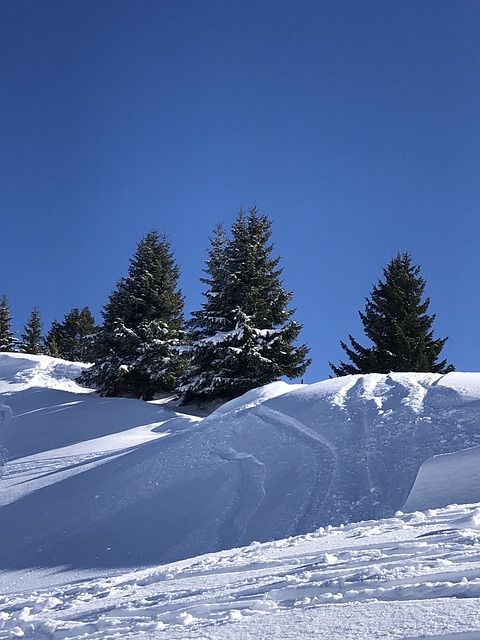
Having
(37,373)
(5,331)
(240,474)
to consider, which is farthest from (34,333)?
(240,474)

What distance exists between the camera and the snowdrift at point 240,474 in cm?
696

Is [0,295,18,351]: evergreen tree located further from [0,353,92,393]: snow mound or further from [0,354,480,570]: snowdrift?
[0,354,480,570]: snowdrift

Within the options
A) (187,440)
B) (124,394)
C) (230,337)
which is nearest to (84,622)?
(187,440)

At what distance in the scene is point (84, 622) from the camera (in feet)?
11.6

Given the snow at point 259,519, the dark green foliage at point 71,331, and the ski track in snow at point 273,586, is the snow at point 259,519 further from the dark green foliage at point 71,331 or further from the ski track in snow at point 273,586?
the dark green foliage at point 71,331

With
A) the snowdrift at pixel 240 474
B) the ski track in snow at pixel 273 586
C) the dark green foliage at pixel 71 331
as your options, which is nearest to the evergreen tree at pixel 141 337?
the snowdrift at pixel 240 474

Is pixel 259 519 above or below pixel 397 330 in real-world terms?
below

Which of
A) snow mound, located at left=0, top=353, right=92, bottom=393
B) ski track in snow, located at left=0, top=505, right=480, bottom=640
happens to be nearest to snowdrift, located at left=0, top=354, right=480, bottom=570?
ski track in snow, located at left=0, top=505, right=480, bottom=640

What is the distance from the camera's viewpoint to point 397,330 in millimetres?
20734

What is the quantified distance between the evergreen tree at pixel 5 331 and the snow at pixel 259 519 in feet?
84.4

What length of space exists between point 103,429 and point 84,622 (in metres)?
10.9

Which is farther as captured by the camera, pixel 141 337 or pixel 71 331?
pixel 71 331

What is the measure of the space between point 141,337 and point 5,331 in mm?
24391

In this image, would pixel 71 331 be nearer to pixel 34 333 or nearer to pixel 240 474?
pixel 34 333
